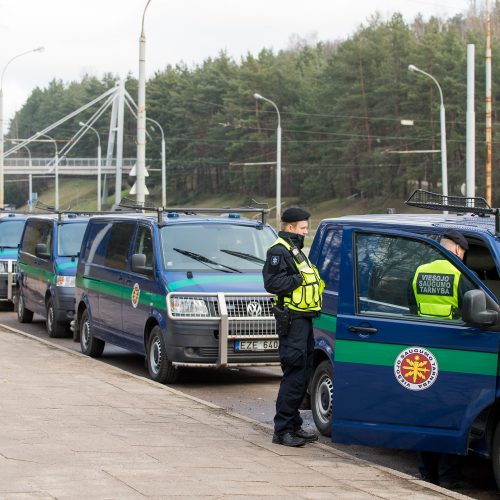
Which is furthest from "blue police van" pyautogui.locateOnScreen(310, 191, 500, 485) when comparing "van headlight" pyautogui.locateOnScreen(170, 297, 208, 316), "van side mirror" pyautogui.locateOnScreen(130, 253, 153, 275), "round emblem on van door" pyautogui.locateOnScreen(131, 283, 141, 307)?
"round emblem on van door" pyautogui.locateOnScreen(131, 283, 141, 307)

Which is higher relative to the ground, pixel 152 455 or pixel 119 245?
pixel 119 245

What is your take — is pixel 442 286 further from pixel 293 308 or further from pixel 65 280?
pixel 65 280

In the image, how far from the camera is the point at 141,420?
9.11 meters

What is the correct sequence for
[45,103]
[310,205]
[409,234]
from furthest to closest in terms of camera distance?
[45,103] < [310,205] < [409,234]

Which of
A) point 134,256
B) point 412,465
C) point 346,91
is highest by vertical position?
point 346,91

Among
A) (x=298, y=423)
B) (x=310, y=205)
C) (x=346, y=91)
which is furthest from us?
(x=310, y=205)

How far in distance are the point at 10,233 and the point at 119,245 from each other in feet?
32.7

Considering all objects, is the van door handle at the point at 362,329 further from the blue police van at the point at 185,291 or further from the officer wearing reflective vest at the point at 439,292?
the blue police van at the point at 185,291

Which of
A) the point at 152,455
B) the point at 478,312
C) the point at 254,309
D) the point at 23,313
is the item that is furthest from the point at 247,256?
the point at 23,313

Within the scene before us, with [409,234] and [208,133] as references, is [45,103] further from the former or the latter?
[409,234]

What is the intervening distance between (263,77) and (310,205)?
1385 cm

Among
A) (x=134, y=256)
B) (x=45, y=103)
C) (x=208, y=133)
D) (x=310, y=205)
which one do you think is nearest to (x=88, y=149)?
(x=45, y=103)

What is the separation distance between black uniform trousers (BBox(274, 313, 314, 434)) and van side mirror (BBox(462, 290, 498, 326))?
1484mm

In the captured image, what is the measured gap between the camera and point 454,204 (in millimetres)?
8445
